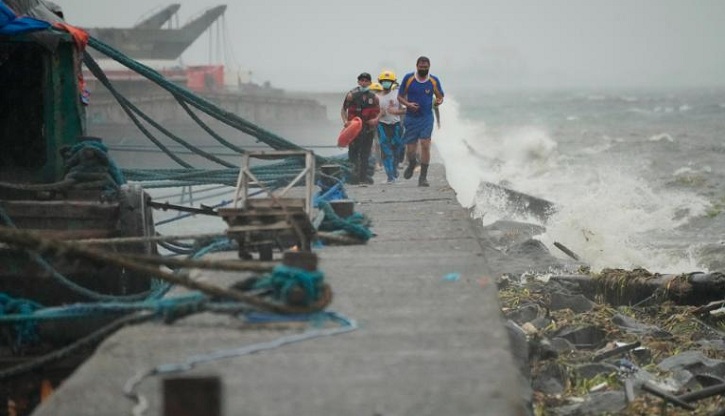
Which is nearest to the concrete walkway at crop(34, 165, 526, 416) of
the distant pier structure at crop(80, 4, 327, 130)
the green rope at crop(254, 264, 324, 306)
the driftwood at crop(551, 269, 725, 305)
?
the green rope at crop(254, 264, 324, 306)

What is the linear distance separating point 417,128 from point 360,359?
9117 mm

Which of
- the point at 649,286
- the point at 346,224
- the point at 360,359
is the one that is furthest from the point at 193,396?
the point at 649,286

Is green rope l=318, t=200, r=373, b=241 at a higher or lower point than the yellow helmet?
lower

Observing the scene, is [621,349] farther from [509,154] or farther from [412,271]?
[509,154]

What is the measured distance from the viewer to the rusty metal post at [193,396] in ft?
11.1

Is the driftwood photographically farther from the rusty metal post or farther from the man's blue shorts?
the rusty metal post

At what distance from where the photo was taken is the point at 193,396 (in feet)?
11.2

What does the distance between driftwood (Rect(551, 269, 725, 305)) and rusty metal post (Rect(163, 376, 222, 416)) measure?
26.6 ft

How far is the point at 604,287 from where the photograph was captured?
1093cm

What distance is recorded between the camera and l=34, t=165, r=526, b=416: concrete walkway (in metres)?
4.01

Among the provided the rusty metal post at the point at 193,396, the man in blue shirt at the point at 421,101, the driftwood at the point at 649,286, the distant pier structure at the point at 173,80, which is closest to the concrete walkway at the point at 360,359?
the rusty metal post at the point at 193,396

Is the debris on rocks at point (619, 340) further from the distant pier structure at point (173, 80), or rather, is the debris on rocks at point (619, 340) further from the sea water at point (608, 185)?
the distant pier structure at point (173, 80)

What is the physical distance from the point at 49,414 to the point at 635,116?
7446 centimetres

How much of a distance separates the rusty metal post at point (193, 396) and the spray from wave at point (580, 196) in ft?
41.6
